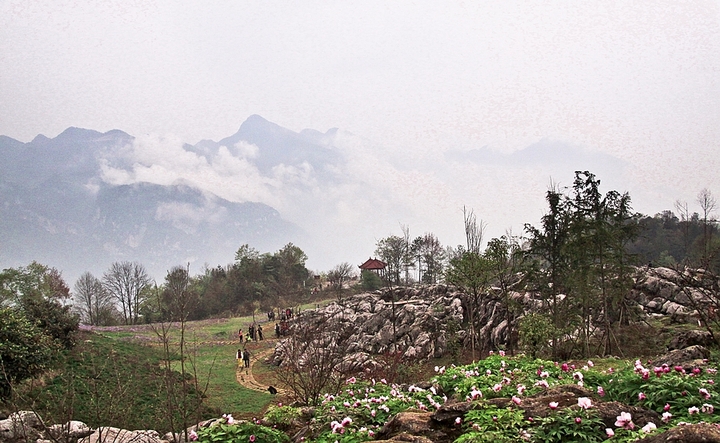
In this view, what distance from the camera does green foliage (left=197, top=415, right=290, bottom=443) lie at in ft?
17.1

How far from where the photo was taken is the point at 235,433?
540 centimetres

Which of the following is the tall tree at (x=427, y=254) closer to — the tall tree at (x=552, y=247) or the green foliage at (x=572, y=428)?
the tall tree at (x=552, y=247)

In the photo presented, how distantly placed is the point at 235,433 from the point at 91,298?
2702 inches

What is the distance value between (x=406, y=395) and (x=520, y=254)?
1644 centimetres

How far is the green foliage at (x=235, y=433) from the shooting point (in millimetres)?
5223

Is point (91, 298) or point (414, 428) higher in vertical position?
point (414, 428)

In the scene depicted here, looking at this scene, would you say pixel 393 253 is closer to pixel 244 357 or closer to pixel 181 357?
pixel 244 357

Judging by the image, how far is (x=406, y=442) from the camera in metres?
4.26

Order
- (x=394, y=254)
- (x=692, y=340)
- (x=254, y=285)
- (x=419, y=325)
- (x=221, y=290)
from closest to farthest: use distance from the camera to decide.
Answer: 1. (x=692, y=340)
2. (x=419, y=325)
3. (x=394, y=254)
4. (x=254, y=285)
5. (x=221, y=290)

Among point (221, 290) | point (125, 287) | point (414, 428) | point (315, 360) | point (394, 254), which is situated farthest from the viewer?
point (125, 287)

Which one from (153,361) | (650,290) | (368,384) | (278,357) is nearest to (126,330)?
(153,361)

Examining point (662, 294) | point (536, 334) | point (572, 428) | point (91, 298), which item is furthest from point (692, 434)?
point (91, 298)

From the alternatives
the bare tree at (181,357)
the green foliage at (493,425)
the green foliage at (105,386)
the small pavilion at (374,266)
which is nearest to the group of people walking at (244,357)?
the green foliage at (105,386)

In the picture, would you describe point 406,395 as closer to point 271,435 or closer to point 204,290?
point 271,435
